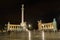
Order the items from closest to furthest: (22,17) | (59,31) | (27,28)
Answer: (59,31), (27,28), (22,17)

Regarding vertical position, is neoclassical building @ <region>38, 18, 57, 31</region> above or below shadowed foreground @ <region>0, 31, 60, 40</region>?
above

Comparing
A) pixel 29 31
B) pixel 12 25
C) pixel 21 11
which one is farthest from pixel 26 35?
pixel 21 11

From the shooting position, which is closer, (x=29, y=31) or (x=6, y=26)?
(x=29, y=31)

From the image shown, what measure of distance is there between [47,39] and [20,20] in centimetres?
260

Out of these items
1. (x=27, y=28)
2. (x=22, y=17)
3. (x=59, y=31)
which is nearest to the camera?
(x=59, y=31)

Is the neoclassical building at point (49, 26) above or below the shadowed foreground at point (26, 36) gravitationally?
above

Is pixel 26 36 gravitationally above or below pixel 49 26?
below

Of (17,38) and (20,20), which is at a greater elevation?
(20,20)

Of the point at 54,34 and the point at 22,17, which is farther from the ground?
the point at 22,17

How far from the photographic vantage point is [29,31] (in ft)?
41.1

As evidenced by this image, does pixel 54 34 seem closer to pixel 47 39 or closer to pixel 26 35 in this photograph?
pixel 47 39

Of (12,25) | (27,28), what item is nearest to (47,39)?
(27,28)

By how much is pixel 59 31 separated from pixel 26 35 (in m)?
1.75

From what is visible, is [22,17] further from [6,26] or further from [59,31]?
[59,31]
